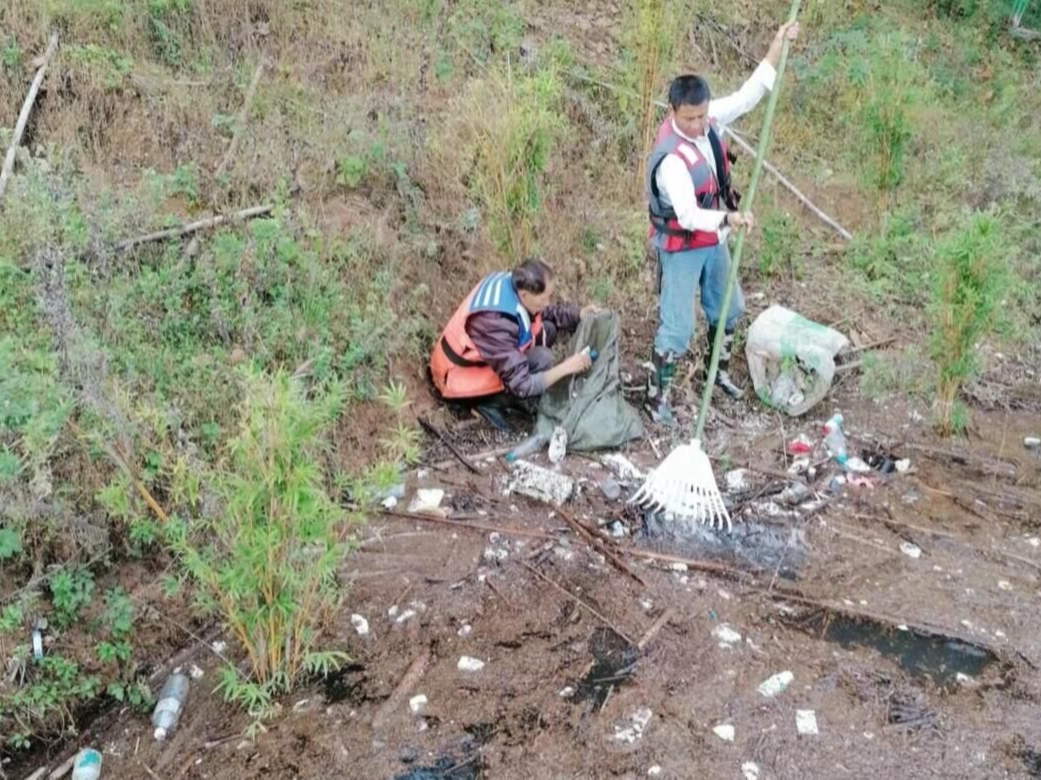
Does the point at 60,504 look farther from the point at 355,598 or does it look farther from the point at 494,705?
the point at 494,705

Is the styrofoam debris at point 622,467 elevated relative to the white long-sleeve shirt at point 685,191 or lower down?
lower down

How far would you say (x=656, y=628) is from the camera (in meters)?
3.37

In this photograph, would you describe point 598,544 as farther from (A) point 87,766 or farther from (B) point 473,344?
(A) point 87,766

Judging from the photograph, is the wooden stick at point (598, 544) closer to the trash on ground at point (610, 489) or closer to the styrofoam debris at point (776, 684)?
the trash on ground at point (610, 489)

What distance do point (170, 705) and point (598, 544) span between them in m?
1.70

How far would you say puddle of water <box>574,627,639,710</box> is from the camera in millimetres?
3111

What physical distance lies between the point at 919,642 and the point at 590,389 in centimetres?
177

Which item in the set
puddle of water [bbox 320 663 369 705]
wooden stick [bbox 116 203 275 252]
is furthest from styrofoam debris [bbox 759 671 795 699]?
wooden stick [bbox 116 203 275 252]

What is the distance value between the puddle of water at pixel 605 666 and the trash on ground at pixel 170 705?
1.35 meters

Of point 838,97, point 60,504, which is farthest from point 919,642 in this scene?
point 838,97

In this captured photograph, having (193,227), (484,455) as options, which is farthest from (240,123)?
(484,455)

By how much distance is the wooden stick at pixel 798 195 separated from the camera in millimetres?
6156

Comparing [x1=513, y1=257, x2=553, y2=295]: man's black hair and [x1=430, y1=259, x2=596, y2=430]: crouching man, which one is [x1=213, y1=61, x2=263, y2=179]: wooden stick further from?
[x1=513, y1=257, x2=553, y2=295]: man's black hair

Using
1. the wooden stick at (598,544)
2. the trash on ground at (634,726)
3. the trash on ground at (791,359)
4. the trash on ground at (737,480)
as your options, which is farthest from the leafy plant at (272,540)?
the trash on ground at (791,359)
